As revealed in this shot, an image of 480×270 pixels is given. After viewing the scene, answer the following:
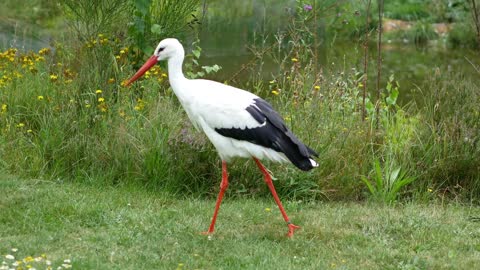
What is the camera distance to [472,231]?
20.6ft

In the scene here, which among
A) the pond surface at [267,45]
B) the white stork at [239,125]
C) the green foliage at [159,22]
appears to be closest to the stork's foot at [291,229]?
the white stork at [239,125]

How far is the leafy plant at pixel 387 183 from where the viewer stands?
7113mm

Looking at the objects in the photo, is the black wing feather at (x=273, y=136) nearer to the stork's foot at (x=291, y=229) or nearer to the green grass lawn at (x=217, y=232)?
the stork's foot at (x=291, y=229)

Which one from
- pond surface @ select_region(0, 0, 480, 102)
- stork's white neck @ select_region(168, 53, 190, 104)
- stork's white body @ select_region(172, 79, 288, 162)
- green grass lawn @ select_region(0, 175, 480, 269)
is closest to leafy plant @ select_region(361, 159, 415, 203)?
green grass lawn @ select_region(0, 175, 480, 269)

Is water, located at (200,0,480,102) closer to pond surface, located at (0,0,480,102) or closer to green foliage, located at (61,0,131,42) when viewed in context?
pond surface, located at (0,0,480,102)

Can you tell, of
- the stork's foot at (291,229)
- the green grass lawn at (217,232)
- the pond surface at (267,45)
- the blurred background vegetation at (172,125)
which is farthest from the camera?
the pond surface at (267,45)

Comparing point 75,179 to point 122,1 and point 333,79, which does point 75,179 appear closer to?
point 122,1

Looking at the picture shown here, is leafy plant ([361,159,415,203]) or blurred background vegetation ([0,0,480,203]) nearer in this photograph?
leafy plant ([361,159,415,203])

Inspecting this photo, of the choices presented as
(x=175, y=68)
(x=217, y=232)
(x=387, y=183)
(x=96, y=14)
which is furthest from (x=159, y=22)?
(x=217, y=232)

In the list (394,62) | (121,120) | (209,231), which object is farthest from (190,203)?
(394,62)

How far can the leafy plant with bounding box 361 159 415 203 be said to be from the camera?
711 cm

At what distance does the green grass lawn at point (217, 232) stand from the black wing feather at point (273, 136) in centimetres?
60

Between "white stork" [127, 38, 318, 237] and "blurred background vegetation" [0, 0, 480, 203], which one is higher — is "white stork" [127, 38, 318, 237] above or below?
above

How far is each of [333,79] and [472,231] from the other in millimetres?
3092
